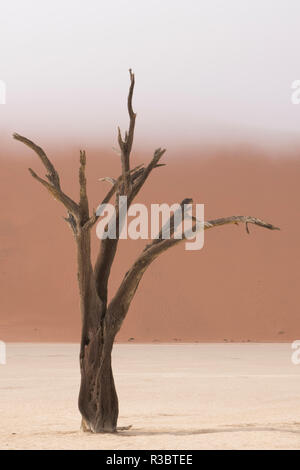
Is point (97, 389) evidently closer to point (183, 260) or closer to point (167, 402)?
point (167, 402)

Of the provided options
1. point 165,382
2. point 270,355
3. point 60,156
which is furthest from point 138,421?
point 60,156

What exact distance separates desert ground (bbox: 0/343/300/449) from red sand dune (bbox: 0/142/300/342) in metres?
11.0

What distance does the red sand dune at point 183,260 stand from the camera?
38375mm

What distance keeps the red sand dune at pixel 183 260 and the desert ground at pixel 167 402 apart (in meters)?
11.0

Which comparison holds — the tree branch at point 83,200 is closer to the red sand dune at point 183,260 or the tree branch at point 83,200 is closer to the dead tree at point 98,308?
the dead tree at point 98,308

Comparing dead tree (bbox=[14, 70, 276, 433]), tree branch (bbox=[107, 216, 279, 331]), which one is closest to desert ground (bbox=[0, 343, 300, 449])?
dead tree (bbox=[14, 70, 276, 433])

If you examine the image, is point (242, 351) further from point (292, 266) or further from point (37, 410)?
point (37, 410)

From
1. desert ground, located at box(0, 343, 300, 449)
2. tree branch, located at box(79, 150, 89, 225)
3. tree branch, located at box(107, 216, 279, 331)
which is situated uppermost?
tree branch, located at box(79, 150, 89, 225)

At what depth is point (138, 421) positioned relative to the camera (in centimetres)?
1105

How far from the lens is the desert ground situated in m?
8.80

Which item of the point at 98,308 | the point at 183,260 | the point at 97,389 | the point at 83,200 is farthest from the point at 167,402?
the point at 183,260

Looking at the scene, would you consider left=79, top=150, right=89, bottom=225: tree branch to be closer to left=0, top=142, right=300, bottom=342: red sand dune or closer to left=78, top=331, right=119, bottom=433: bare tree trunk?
left=78, top=331, right=119, bottom=433: bare tree trunk

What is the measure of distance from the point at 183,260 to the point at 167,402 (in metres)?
28.3
